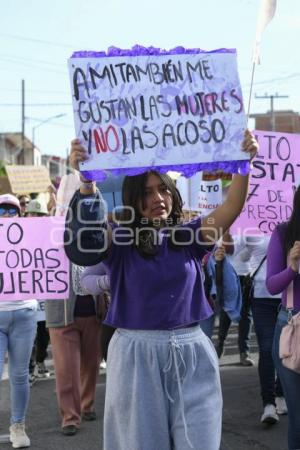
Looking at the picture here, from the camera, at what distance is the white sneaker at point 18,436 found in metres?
5.32

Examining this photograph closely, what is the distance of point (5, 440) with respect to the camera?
547 cm

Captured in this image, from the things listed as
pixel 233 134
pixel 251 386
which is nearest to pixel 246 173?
pixel 233 134

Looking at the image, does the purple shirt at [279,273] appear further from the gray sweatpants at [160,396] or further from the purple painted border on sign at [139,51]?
the purple painted border on sign at [139,51]

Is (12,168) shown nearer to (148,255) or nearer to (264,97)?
(148,255)

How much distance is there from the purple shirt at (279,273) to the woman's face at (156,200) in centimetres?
121

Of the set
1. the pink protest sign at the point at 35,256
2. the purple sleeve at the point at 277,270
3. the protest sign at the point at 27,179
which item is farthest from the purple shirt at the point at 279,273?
the protest sign at the point at 27,179

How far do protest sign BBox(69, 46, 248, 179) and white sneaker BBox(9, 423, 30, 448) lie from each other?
2.95 metres

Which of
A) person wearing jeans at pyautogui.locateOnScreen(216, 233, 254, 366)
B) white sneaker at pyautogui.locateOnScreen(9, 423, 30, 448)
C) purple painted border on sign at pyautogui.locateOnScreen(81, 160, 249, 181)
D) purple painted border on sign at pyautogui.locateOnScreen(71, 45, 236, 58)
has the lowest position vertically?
white sneaker at pyautogui.locateOnScreen(9, 423, 30, 448)

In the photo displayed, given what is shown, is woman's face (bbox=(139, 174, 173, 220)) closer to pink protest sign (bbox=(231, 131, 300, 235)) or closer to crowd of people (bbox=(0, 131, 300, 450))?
crowd of people (bbox=(0, 131, 300, 450))

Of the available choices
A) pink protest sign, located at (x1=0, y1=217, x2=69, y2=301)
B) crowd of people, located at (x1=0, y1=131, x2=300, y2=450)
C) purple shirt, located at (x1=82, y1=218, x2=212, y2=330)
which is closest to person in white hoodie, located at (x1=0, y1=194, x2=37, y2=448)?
pink protest sign, located at (x1=0, y1=217, x2=69, y2=301)

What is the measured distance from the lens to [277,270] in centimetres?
420

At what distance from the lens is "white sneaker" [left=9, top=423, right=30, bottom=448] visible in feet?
17.5

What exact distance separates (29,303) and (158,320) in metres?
2.66

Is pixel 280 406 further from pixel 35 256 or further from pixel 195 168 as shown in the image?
pixel 195 168
